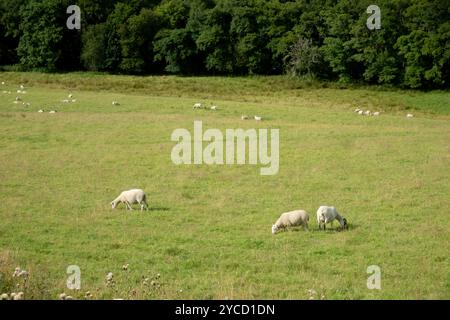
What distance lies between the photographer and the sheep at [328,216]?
18250 mm

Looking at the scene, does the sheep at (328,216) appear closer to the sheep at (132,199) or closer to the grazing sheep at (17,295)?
A: the sheep at (132,199)

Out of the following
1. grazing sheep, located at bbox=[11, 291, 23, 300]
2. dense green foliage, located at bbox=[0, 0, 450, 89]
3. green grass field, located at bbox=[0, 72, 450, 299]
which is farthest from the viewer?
dense green foliage, located at bbox=[0, 0, 450, 89]

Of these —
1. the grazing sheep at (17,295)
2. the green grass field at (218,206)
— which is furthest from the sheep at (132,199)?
the grazing sheep at (17,295)

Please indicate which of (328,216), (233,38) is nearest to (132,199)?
(328,216)

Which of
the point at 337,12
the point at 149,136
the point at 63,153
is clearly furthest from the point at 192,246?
the point at 337,12

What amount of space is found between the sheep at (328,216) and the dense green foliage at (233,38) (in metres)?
50.9

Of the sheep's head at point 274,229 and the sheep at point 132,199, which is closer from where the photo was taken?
the sheep's head at point 274,229

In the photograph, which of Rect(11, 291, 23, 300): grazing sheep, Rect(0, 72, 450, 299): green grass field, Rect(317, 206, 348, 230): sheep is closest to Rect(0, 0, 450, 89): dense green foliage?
Rect(0, 72, 450, 299): green grass field

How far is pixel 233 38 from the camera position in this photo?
7981cm

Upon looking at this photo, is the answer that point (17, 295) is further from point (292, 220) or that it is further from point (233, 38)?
point (233, 38)

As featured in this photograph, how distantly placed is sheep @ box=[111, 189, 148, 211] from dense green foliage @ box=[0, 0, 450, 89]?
51504 mm

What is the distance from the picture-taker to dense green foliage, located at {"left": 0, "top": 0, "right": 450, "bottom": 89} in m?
67.3

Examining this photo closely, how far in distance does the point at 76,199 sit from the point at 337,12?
193 ft

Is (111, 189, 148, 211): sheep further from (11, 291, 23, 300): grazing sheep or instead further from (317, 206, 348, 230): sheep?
(11, 291, 23, 300): grazing sheep
